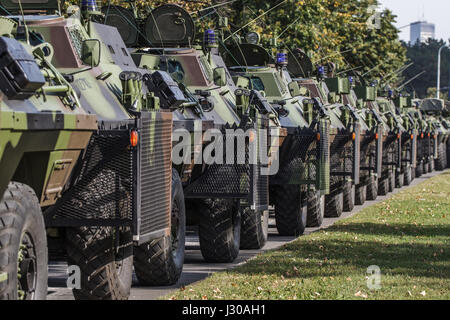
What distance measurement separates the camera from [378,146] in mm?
23812

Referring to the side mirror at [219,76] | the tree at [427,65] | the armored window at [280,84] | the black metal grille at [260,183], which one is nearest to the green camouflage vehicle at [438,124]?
the armored window at [280,84]

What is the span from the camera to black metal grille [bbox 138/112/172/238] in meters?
9.05

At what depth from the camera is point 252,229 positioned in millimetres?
15352

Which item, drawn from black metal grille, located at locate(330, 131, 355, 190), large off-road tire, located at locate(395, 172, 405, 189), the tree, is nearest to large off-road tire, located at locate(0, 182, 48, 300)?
black metal grille, located at locate(330, 131, 355, 190)

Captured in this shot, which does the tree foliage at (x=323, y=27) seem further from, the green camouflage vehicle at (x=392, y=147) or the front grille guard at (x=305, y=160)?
the front grille guard at (x=305, y=160)

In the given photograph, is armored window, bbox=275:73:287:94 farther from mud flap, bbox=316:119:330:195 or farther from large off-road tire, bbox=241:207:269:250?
large off-road tire, bbox=241:207:269:250

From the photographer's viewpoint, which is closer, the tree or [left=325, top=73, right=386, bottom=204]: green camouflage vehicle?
[left=325, top=73, right=386, bottom=204]: green camouflage vehicle

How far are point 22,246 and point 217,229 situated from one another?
620 centimetres

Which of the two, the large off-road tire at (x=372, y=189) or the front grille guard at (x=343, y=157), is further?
the large off-road tire at (x=372, y=189)

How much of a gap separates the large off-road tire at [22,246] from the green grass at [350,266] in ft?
8.33

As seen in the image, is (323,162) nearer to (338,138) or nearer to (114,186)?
(338,138)

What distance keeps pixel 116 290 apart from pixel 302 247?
5363 millimetres

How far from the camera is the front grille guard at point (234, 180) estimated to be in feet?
43.2

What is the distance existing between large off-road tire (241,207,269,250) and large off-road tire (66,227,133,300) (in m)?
5.62
